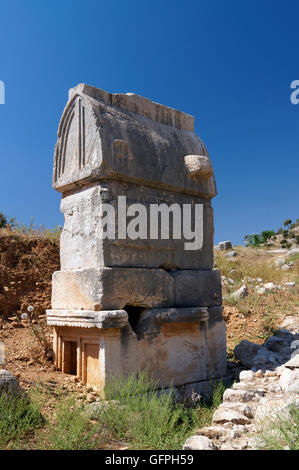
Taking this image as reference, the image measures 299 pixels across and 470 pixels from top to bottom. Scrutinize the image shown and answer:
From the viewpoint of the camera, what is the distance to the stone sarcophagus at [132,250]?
3.96 m

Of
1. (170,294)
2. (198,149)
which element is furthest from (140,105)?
(170,294)

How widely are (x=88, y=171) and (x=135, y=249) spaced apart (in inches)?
35.1

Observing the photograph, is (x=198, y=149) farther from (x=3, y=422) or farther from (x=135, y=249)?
(x=3, y=422)

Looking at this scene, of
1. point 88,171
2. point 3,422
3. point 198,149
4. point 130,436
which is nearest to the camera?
point 3,422

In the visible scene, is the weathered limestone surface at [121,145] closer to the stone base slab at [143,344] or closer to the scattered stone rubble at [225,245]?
the stone base slab at [143,344]

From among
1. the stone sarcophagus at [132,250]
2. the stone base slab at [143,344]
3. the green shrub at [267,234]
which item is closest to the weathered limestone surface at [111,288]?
the stone sarcophagus at [132,250]

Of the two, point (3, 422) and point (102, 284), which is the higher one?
point (102, 284)

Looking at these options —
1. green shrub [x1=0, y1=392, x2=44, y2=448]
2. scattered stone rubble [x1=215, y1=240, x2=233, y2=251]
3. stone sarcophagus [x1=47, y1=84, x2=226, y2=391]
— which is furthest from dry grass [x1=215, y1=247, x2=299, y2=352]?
scattered stone rubble [x1=215, y1=240, x2=233, y2=251]

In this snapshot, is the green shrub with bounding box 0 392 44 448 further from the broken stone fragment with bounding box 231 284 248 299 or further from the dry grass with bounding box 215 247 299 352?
the broken stone fragment with bounding box 231 284 248 299

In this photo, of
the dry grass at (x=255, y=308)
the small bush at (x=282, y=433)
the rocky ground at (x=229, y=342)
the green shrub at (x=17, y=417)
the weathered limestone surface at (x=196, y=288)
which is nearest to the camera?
the small bush at (x=282, y=433)

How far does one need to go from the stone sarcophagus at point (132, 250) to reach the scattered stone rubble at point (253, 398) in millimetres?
506

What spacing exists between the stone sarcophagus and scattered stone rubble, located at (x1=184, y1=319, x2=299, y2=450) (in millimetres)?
506

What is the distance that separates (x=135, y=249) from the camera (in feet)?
14.0

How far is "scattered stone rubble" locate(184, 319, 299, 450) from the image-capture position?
291 cm
